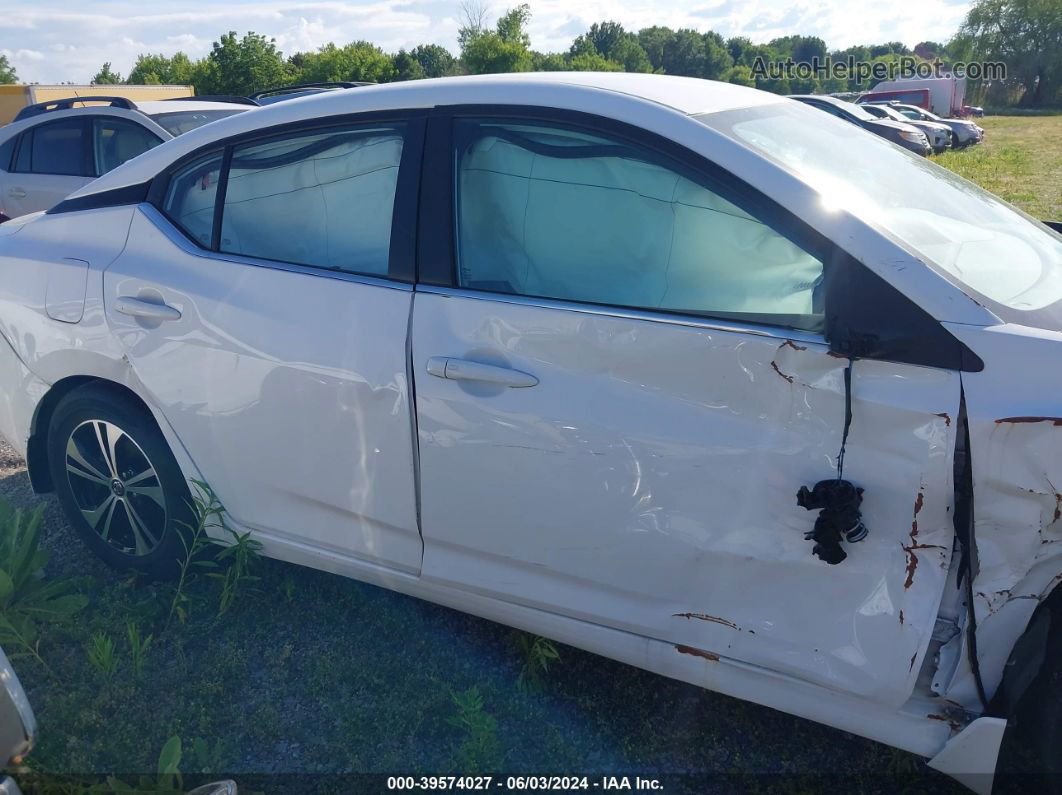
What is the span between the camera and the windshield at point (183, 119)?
325 inches

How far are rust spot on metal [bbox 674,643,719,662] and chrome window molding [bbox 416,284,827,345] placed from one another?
0.81 m

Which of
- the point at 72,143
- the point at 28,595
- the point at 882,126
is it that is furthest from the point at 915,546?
the point at 882,126

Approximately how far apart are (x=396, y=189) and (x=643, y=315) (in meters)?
0.87

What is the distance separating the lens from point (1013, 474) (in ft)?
6.29

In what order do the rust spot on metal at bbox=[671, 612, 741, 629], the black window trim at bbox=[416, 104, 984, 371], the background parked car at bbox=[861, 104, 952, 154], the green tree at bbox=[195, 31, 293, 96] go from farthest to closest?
1. the green tree at bbox=[195, 31, 293, 96]
2. the background parked car at bbox=[861, 104, 952, 154]
3. the rust spot on metal at bbox=[671, 612, 741, 629]
4. the black window trim at bbox=[416, 104, 984, 371]

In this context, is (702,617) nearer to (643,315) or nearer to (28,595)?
(643,315)

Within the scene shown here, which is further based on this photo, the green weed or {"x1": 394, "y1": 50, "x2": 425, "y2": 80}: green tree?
{"x1": 394, "y1": 50, "x2": 425, "y2": 80}: green tree

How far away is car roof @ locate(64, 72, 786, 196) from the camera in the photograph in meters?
2.48

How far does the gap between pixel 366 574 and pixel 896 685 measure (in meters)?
1.56

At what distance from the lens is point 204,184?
10.2 ft

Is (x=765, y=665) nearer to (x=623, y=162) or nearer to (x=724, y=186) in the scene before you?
(x=724, y=186)

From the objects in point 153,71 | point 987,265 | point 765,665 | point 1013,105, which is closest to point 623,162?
point 987,265

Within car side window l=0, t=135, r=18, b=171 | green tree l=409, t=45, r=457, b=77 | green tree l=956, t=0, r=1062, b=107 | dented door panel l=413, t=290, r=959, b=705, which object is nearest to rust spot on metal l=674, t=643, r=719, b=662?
dented door panel l=413, t=290, r=959, b=705

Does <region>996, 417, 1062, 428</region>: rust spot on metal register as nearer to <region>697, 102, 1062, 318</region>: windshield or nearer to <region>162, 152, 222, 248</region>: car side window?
<region>697, 102, 1062, 318</region>: windshield
